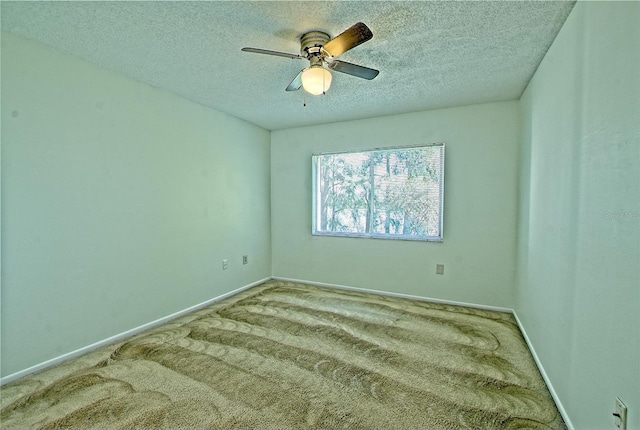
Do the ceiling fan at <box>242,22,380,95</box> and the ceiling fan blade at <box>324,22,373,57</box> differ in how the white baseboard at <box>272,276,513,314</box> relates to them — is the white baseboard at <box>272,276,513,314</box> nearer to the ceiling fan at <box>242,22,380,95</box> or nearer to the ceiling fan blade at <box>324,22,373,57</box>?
the ceiling fan at <box>242,22,380,95</box>

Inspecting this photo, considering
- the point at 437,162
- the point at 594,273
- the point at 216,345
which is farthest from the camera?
the point at 437,162

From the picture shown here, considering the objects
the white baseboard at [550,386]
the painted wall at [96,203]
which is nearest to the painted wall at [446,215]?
the white baseboard at [550,386]

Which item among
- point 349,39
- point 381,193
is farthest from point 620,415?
point 381,193

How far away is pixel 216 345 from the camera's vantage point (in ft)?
7.88

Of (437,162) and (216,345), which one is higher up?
(437,162)

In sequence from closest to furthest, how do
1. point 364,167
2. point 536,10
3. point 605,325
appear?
point 605,325
point 536,10
point 364,167

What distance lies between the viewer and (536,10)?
1.64 metres

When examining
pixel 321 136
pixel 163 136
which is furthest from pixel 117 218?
pixel 321 136

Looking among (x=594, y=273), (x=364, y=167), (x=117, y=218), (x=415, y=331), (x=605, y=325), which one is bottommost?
(x=415, y=331)

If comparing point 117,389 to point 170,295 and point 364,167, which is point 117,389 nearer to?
point 170,295

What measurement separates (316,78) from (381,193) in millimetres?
2136

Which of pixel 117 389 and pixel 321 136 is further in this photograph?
pixel 321 136

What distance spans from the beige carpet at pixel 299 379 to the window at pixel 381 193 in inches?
47.6

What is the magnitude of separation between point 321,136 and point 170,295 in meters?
2.75
